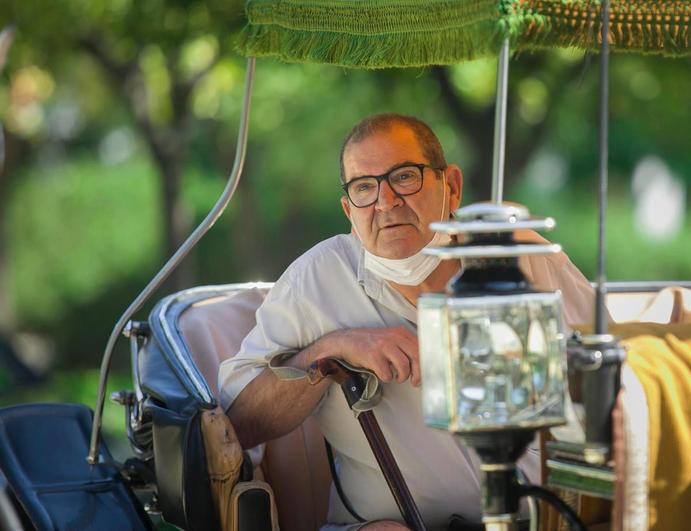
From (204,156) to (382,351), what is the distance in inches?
637

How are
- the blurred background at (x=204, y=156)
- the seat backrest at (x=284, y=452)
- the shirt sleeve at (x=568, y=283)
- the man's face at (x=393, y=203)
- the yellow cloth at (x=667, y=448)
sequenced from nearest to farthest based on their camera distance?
the yellow cloth at (x=667, y=448) < the man's face at (x=393, y=203) < the shirt sleeve at (x=568, y=283) < the seat backrest at (x=284, y=452) < the blurred background at (x=204, y=156)

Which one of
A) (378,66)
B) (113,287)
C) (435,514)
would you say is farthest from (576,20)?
(113,287)

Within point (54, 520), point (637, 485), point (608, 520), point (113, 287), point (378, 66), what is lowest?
point (113, 287)

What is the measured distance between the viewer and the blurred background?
365 inches

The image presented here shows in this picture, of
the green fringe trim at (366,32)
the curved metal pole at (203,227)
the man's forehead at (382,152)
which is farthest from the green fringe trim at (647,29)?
the curved metal pole at (203,227)

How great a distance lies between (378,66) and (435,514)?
3.87ft

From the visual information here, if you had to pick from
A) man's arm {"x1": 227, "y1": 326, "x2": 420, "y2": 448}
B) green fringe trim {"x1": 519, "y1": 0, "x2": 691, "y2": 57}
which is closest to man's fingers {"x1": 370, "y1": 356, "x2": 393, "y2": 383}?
man's arm {"x1": 227, "y1": 326, "x2": 420, "y2": 448}

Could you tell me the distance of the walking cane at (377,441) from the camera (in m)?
2.97

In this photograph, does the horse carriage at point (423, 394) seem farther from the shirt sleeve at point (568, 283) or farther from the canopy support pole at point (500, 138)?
the shirt sleeve at point (568, 283)

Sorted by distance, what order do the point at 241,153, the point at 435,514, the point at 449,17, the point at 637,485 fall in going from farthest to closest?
1. the point at 241,153
2. the point at 435,514
3. the point at 449,17
4. the point at 637,485

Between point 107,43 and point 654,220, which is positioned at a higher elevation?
point 107,43

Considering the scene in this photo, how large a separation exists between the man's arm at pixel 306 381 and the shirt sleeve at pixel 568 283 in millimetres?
492

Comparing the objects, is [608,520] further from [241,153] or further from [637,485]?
[241,153]

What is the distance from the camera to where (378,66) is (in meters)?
2.93
